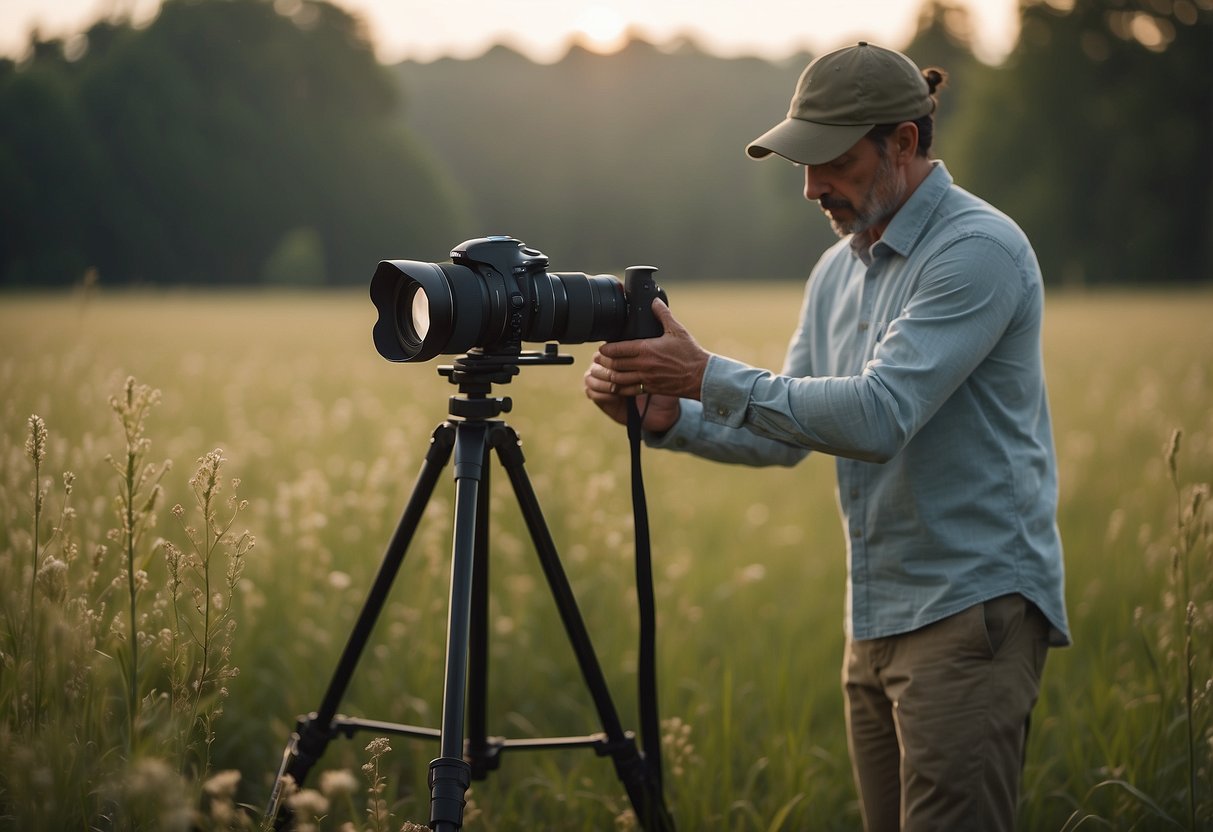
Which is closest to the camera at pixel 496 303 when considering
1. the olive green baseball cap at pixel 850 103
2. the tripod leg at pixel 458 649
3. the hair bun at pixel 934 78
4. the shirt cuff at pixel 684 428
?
the tripod leg at pixel 458 649

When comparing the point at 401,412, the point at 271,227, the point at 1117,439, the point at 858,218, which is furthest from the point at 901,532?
the point at 271,227

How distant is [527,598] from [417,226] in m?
48.8

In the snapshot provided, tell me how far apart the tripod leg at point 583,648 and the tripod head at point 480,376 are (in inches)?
3.1

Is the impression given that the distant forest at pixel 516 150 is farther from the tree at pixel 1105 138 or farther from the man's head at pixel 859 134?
the man's head at pixel 859 134

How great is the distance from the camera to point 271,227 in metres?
43.2

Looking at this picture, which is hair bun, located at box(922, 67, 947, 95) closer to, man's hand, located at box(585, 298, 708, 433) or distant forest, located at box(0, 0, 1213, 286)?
man's hand, located at box(585, 298, 708, 433)

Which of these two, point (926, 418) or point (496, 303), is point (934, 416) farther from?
point (496, 303)

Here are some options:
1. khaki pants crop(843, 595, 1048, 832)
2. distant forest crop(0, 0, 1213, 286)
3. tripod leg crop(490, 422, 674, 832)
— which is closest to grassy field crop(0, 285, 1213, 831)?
tripod leg crop(490, 422, 674, 832)

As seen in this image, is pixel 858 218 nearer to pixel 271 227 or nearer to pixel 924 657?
pixel 924 657

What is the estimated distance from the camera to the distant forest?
97.0 feet

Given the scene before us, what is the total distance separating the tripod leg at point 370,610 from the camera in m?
2.54

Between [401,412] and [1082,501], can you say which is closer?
[1082,501]

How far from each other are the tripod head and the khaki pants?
47.4 inches

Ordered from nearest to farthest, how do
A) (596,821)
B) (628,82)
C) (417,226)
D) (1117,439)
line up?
(596,821), (1117,439), (417,226), (628,82)
